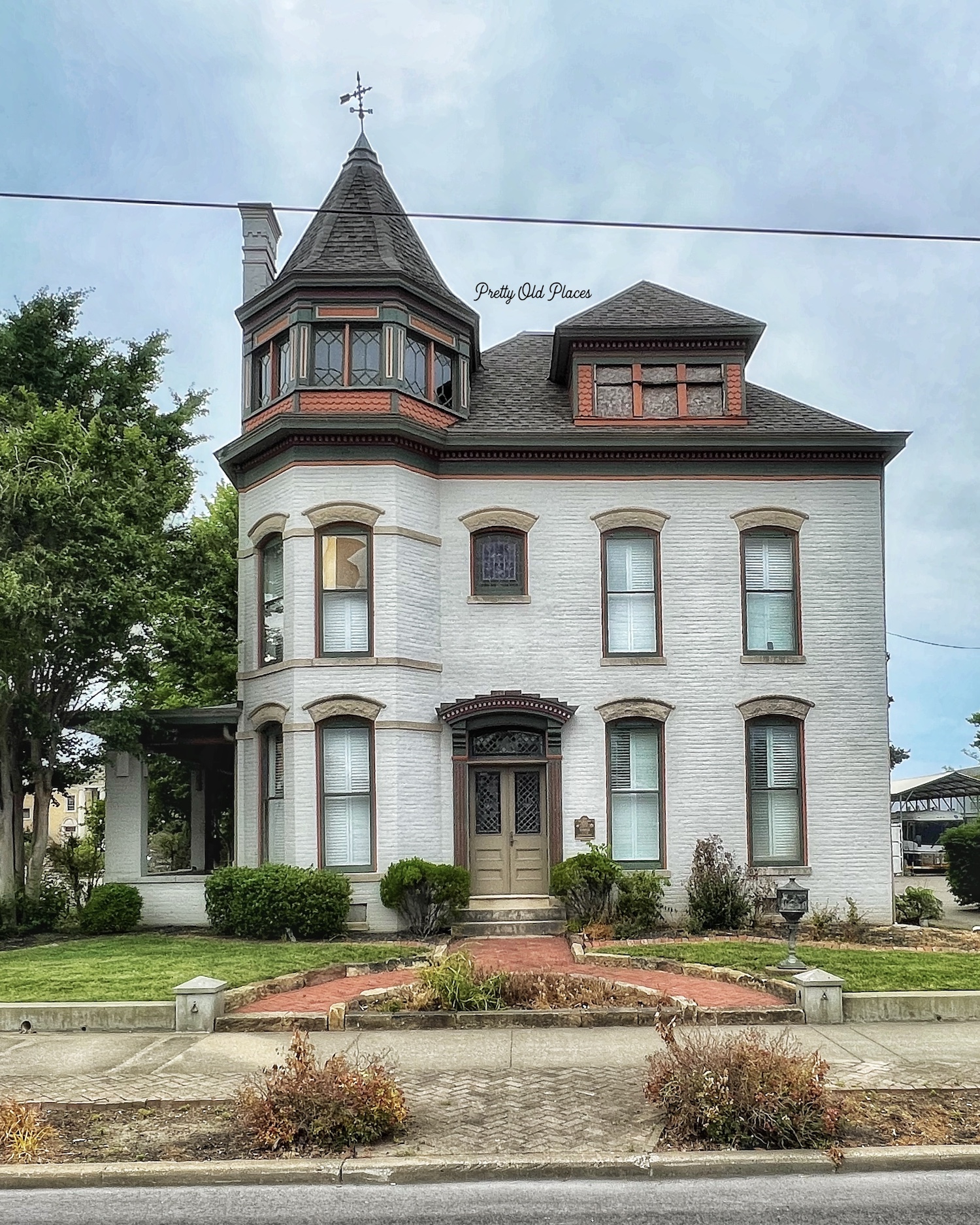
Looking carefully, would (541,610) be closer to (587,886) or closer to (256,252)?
(587,886)

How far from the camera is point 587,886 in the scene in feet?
60.0

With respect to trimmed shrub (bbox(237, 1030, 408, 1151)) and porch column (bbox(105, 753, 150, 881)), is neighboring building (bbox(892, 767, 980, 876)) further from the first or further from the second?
trimmed shrub (bbox(237, 1030, 408, 1151))

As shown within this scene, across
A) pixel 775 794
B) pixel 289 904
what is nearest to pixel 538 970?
pixel 289 904

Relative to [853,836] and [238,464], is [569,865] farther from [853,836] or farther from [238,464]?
[238,464]

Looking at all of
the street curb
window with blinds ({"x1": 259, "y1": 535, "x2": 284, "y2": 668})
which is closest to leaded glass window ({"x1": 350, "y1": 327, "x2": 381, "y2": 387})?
window with blinds ({"x1": 259, "y1": 535, "x2": 284, "y2": 668})

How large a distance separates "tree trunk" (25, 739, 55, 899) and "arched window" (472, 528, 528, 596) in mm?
7896

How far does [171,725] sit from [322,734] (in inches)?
120

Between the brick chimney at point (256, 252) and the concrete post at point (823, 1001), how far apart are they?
1620 cm

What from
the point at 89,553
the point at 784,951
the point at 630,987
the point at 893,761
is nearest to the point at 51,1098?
the point at 630,987

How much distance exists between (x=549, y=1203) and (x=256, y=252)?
762 inches

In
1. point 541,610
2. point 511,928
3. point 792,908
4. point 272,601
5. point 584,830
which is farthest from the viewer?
point 272,601

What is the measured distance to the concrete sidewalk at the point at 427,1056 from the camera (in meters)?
9.40

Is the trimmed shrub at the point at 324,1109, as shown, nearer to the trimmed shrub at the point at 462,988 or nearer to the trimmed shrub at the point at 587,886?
the trimmed shrub at the point at 462,988

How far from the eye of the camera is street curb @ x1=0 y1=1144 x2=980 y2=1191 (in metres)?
7.43
